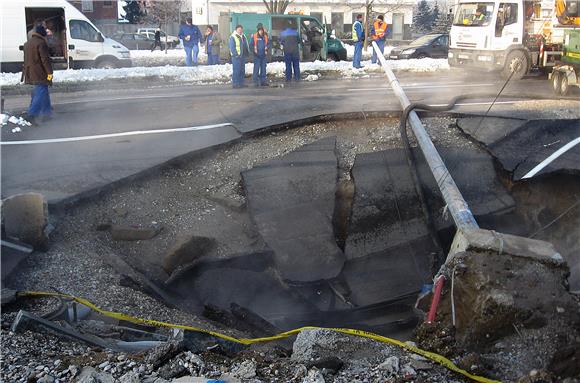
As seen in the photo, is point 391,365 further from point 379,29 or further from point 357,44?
point 357,44

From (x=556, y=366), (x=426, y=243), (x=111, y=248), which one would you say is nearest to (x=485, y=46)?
(x=426, y=243)

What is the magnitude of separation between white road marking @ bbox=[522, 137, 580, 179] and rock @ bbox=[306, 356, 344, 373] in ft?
14.8

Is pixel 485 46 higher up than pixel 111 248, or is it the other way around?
pixel 485 46

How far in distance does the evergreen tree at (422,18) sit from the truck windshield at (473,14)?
30866mm

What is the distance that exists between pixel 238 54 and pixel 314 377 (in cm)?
1355

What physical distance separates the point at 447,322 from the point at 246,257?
2.75m

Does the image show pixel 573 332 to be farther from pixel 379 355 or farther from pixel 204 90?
pixel 204 90

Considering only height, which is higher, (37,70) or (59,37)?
(59,37)

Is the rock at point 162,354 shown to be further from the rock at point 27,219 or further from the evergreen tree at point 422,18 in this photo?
the evergreen tree at point 422,18

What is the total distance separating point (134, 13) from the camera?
47750 mm

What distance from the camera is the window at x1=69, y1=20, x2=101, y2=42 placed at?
2045cm

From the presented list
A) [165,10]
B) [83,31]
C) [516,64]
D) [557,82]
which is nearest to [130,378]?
[557,82]

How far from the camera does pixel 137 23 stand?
48.6 metres

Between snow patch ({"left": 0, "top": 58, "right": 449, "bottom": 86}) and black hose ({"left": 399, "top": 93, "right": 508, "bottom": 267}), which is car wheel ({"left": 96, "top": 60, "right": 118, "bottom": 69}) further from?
black hose ({"left": 399, "top": 93, "right": 508, "bottom": 267})
